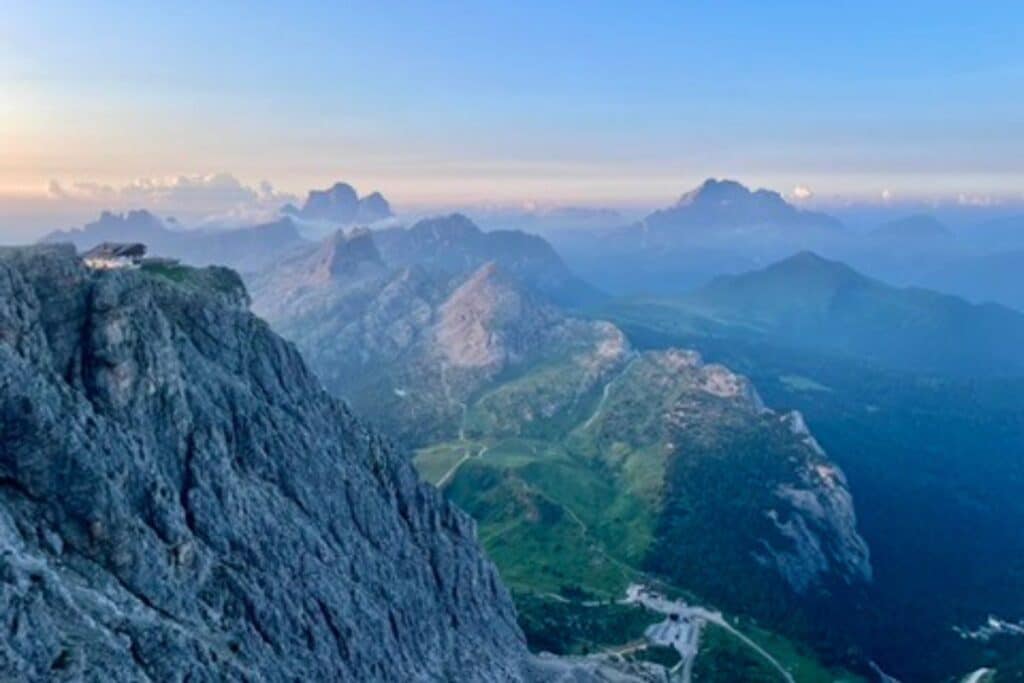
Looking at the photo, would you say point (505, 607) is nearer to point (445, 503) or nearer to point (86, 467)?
point (445, 503)

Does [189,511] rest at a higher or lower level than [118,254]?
lower

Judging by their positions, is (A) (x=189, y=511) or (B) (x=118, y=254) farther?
(B) (x=118, y=254)

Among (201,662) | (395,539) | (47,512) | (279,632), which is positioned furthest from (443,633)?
(47,512)

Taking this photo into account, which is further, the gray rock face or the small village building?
the small village building

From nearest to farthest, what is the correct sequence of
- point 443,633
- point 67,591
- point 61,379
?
point 67,591 → point 61,379 → point 443,633

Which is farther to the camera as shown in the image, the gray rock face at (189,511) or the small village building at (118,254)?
the small village building at (118,254)

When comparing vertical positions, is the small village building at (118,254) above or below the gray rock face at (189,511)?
above

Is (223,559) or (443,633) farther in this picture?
(443,633)

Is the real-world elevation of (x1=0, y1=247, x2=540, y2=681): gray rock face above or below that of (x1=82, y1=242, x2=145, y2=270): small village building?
below
